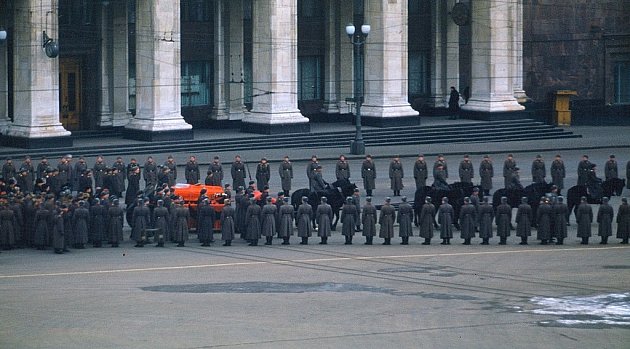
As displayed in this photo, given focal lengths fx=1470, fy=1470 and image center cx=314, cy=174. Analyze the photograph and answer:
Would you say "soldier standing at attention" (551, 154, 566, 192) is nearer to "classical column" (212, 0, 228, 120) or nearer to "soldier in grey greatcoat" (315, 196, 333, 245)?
"soldier in grey greatcoat" (315, 196, 333, 245)

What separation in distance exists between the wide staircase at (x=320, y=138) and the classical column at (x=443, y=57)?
15.0ft

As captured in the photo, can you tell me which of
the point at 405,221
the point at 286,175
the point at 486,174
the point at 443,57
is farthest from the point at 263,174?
the point at 443,57

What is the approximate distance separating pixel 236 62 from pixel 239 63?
11cm

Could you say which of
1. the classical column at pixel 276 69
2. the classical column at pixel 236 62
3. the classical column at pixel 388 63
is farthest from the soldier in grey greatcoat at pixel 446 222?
the classical column at pixel 236 62

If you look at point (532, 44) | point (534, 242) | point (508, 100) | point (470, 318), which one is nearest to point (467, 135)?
point (508, 100)

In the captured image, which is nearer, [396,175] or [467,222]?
[467,222]

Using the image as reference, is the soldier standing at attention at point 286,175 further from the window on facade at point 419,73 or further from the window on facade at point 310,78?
the window on facade at point 419,73

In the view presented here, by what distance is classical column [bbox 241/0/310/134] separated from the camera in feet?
159

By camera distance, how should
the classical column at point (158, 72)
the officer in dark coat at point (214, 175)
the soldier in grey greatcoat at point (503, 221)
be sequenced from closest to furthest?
the soldier in grey greatcoat at point (503, 221)
the officer in dark coat at point (214, 175)
the classical column at point (158, 72)

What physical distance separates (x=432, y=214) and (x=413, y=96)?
26.0 meters

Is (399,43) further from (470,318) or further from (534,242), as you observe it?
(470,318)

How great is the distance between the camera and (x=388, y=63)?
5075 centimetres

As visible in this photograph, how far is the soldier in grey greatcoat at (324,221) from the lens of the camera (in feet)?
101

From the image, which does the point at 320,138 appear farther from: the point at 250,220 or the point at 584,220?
the point at 584,220
